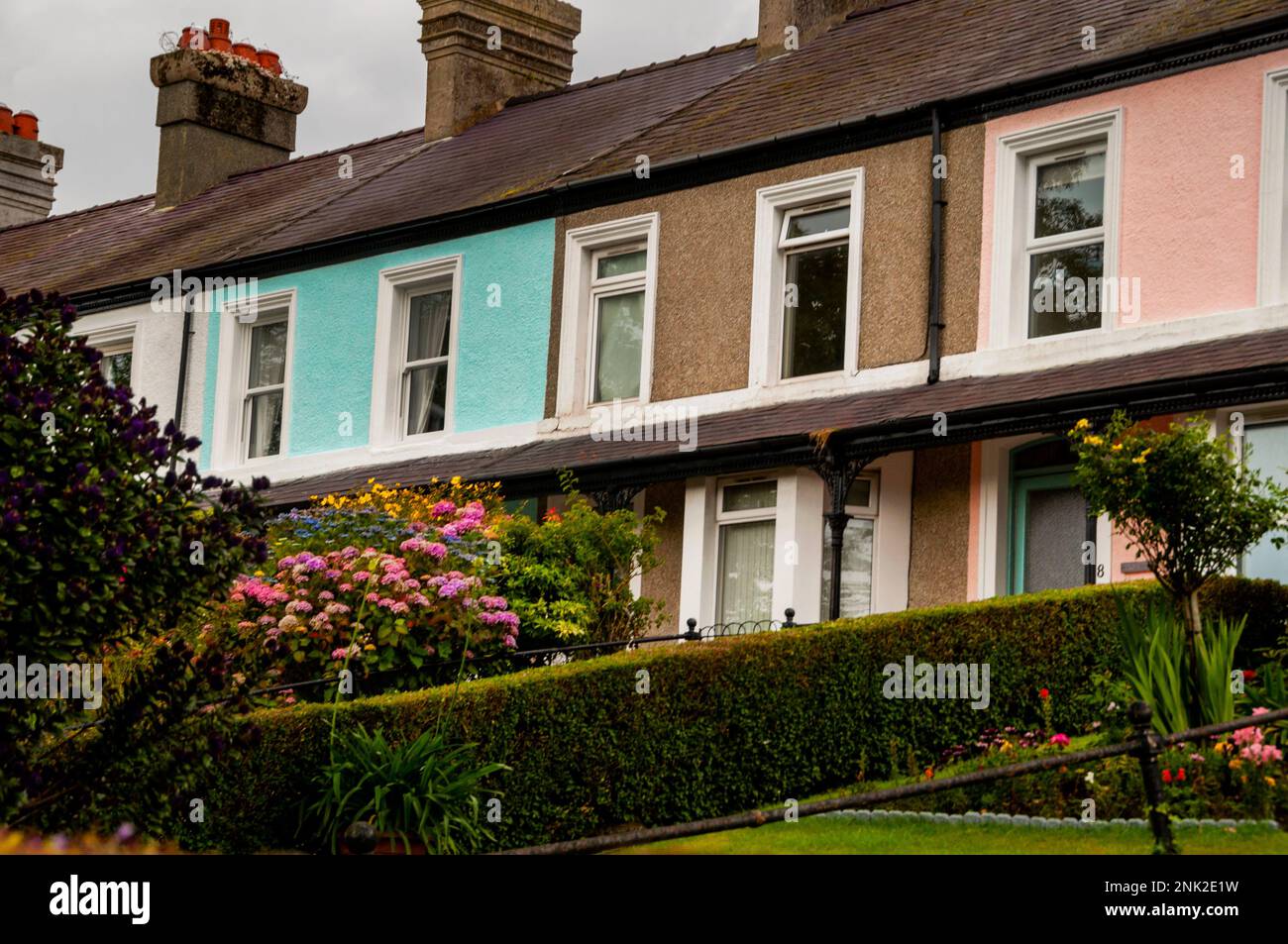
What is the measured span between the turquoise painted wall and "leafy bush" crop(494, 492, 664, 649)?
12.4 feet

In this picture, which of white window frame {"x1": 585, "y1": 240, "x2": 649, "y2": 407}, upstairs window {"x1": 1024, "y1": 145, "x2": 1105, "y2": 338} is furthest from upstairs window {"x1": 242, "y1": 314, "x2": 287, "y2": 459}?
upstairs window {"x1": 1024, "y1": 145, "x2": 1105, "y2": 338}

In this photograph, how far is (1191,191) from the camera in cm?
1514

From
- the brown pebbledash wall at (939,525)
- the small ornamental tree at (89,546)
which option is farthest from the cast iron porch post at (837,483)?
the small ornamental tree at (89,546)

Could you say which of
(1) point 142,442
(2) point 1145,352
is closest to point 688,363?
(2) point 1145,352

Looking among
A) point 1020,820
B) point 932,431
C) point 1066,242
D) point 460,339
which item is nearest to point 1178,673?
point 1020,820

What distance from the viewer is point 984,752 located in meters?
13.0

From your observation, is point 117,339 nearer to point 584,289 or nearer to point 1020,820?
point 584,289

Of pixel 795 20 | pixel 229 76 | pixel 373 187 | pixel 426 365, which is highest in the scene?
pixel 229 76

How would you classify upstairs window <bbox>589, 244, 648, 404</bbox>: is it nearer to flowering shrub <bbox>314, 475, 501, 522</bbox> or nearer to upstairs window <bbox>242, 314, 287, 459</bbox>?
flowering shrub <bbox>314, 475, 501, 522</bbox>

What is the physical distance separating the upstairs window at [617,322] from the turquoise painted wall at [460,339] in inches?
21.0

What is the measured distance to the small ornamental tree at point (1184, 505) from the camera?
11.5 metres

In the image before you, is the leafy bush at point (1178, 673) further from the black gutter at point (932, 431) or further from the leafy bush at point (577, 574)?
the leafy bush at point (577, 574)

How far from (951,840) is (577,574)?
6.16 m
